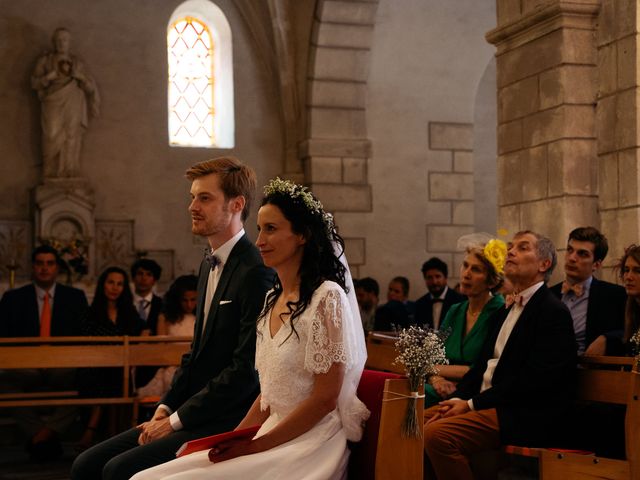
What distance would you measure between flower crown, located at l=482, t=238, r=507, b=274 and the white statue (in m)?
7.06

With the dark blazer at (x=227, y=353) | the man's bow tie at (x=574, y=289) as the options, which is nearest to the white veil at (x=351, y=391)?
the dark blazer at (x=227, y=353)

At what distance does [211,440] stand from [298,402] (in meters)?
0.31

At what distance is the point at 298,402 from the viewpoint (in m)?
3.26

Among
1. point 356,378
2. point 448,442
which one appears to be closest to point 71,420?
point 448,442

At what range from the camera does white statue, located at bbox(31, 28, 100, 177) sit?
1114cm

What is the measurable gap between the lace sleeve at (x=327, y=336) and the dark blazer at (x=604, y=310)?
2.41 metres

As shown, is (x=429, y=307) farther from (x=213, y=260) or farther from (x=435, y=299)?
(x=213, y=260)

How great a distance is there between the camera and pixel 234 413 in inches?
147

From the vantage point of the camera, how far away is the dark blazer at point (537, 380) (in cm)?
437

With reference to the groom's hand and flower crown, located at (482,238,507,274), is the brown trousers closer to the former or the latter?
flower crown, located at (482,238,507,274)

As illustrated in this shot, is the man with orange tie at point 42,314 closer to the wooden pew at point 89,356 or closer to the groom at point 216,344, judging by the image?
the wooden pew at point 89,356

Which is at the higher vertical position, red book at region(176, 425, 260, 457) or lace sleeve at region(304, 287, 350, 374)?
lace sleeve at region(304, 287, 350, 374)

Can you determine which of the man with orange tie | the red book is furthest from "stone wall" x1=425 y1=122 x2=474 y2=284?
the red book

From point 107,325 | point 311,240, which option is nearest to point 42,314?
point 107,325
